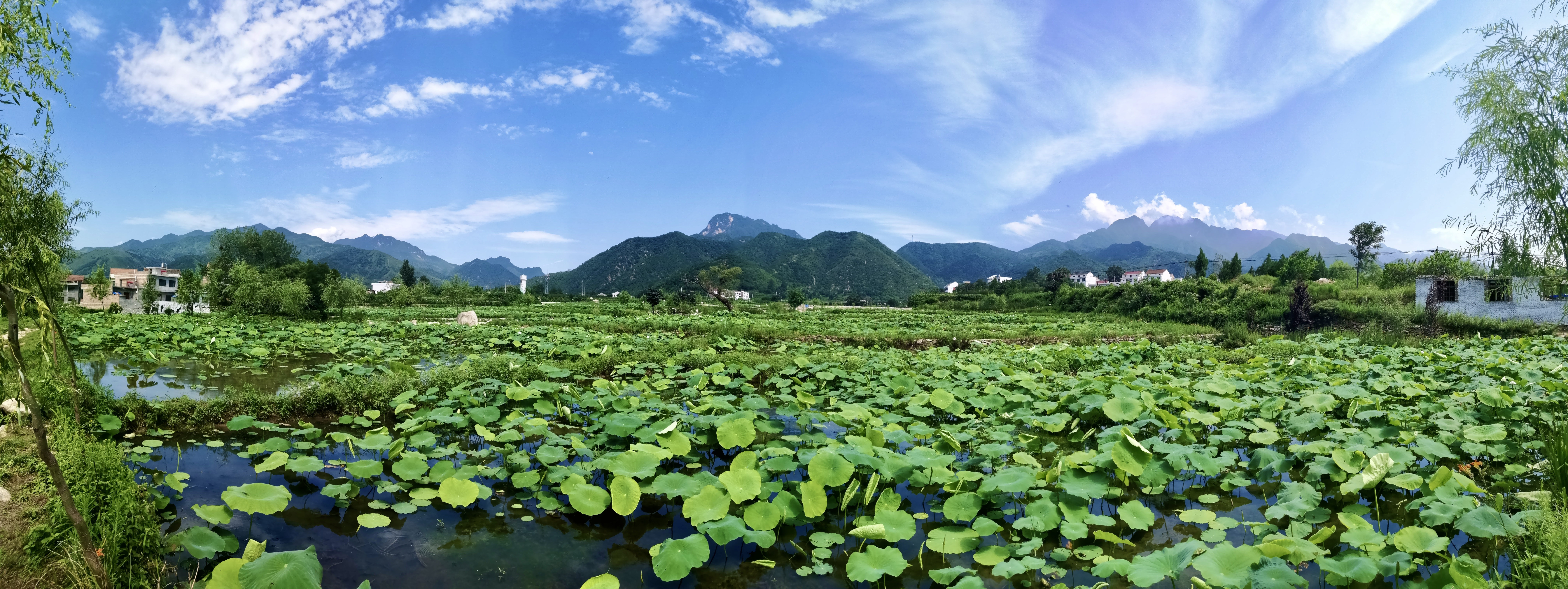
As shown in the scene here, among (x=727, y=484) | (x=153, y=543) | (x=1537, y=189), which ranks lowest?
(x=153, y=543)

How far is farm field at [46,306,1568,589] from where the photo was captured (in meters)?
3.42

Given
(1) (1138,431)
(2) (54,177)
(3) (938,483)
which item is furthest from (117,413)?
(2) (54,177)

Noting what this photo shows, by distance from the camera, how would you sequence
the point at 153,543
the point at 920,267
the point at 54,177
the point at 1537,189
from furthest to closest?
the point at 920,267 < the point at 54,177 < the point at 1537,189 < the point at 153,543

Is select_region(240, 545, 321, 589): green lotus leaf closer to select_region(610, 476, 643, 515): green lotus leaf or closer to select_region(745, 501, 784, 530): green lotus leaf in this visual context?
select_region(610, 476, 643, 515): green lotus leaf

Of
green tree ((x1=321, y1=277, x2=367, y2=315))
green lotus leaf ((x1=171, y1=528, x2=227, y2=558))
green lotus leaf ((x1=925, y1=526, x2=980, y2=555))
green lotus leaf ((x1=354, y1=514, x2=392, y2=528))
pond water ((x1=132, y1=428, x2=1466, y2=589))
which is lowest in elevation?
pond water ((x1=132, y1=428, x2=1466, y2=589))

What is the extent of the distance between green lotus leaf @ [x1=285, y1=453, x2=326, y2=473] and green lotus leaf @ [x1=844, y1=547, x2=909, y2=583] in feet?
12.3

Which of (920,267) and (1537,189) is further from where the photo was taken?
(920,267)

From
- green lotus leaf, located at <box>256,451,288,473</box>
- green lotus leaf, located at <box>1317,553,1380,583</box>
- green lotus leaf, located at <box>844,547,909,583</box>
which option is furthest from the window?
green lotus leaf, located at <box>256,451,288,473</box>

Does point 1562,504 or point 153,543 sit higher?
point 1562,504

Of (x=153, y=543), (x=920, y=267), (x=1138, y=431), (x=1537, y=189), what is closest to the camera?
(x=153, y=543)

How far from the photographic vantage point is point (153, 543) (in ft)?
11.0

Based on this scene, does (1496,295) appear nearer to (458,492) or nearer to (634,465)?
(634,465)

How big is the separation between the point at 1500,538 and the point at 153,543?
7.52 m

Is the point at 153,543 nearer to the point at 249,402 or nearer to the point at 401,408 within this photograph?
the point at 401,408
